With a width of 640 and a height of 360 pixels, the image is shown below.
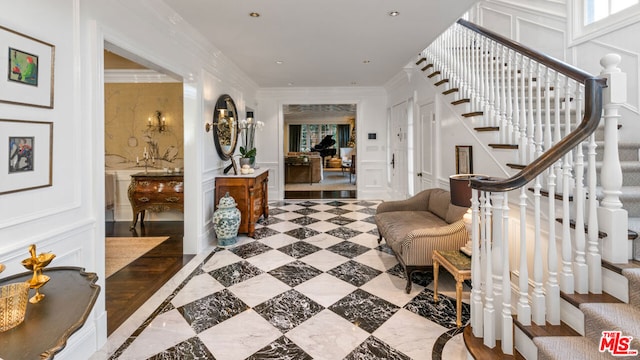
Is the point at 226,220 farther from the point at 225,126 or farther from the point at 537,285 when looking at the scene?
the point at 537,285

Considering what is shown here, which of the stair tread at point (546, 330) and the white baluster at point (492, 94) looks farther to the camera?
the white baluster at point (492, 94)

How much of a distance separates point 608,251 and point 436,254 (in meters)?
1.07

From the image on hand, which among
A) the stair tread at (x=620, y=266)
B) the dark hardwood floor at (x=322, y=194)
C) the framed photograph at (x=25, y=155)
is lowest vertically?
the dark hardwood floor at (x=322, y=194)

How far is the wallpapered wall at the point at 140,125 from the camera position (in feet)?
16.8

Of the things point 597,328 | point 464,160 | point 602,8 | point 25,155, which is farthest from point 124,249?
point 602,8

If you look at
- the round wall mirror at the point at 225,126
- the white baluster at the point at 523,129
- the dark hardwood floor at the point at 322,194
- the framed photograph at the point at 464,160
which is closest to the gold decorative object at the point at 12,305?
the white baluster at the point at 523,129

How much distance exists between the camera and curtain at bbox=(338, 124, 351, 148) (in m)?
16.3

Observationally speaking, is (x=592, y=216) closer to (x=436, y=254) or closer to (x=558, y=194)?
(x=558, y=194)

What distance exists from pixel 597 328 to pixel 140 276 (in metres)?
3.52

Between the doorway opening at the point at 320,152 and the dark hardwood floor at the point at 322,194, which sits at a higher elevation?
the doorway opening at the point at 320,152

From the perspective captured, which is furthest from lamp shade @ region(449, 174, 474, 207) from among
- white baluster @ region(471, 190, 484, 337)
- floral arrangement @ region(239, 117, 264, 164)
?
floral arrangement @ region(239, 117, 264, 164)

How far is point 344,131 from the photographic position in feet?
53.8

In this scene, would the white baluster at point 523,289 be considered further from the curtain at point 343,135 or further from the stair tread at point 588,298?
the curtain at point 343,135

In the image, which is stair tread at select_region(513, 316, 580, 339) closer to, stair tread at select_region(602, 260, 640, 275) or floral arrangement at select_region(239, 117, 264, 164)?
stair tread at select_region(602, 260, 640, 275)
